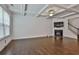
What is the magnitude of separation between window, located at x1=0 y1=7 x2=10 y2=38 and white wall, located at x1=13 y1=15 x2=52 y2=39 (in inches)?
5.0

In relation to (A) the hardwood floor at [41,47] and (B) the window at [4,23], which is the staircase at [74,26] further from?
(B) the window at [4,23]

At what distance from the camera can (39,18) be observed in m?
2.02

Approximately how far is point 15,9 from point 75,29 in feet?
3.43

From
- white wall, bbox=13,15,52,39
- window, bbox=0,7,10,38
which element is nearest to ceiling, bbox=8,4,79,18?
white wall, bbox=13,15,52,39

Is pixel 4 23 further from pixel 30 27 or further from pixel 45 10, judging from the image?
pixel 45 10

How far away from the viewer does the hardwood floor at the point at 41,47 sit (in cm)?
189

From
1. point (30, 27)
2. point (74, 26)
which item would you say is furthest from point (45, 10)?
point (74, 26)

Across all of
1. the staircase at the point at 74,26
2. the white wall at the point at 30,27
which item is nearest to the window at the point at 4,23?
the white wall at the point at 30,27

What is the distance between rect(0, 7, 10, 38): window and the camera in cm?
198

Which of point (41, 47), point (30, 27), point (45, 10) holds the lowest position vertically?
point (41, 47)

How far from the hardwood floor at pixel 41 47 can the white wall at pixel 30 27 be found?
0.33 feet

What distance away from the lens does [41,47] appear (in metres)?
2.01

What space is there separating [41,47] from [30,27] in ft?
1.24
